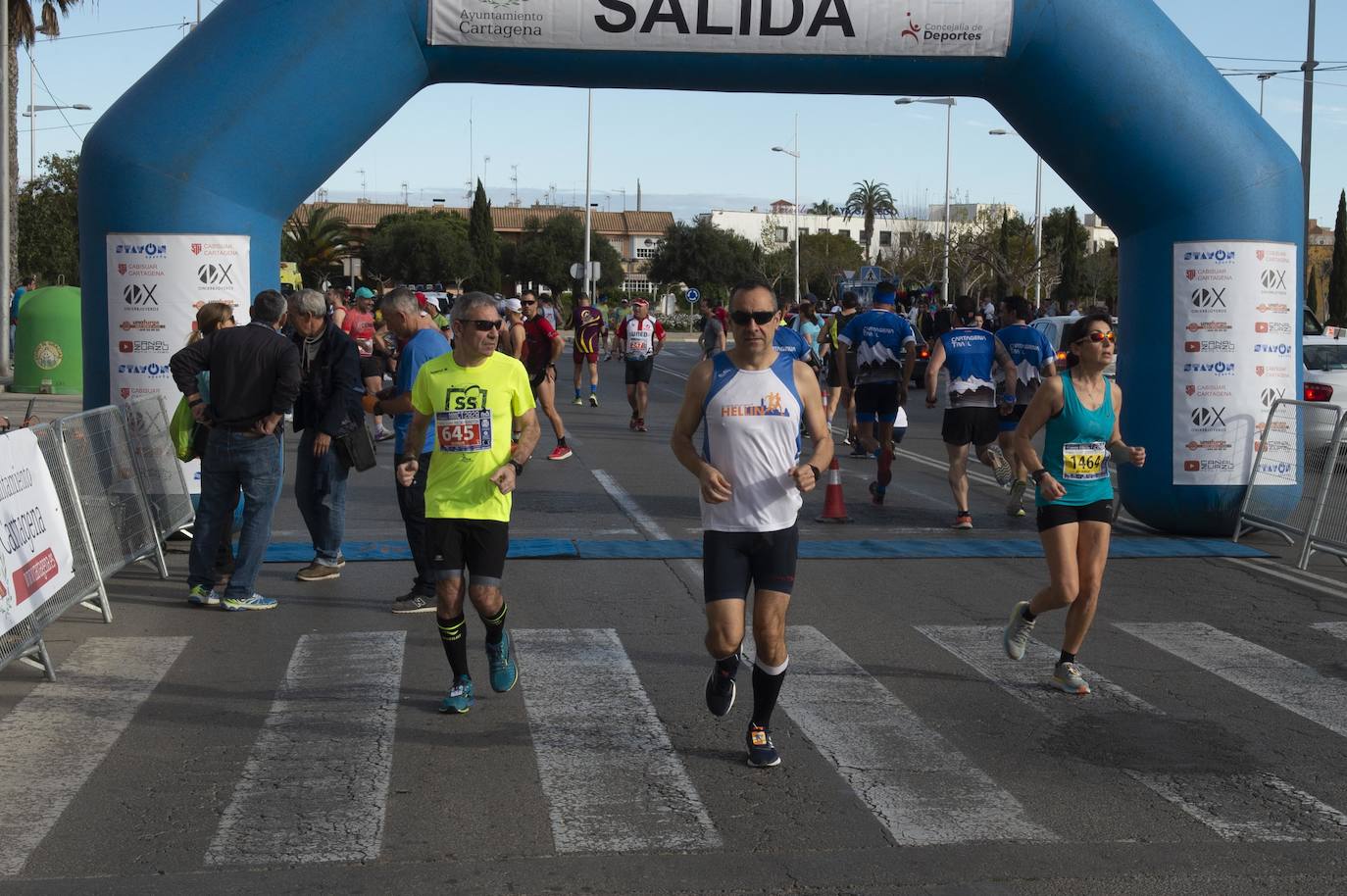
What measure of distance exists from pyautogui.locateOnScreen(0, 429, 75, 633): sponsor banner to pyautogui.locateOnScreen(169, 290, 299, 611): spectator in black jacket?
0.94m

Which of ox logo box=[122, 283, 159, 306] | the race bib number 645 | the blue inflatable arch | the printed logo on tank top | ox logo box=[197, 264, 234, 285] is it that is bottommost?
the race bib number 645

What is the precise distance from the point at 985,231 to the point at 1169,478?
199ft

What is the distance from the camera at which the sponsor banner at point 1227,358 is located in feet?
38.0

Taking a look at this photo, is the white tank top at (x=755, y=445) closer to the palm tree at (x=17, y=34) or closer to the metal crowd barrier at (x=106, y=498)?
the metal crowd barrier at (x=106, y=498)

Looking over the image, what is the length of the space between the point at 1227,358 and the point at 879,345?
10.5ft

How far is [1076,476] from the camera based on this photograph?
7066 mm

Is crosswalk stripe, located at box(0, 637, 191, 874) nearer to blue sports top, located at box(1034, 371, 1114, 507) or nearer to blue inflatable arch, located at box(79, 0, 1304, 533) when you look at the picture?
blue inflatable arch, located at box(79, 0, 1304, 533)

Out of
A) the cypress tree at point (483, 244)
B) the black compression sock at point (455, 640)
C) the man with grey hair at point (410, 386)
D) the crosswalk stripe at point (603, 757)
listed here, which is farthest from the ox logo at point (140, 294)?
the cypress tree at point (483, 244)

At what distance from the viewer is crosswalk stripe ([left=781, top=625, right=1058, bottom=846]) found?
5133 mm

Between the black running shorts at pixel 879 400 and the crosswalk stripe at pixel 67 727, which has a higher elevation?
the black running shorts at pixel 879 400

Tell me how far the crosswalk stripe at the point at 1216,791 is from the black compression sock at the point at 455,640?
2507mm

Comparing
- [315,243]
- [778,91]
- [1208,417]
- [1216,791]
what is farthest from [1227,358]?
[315,243]

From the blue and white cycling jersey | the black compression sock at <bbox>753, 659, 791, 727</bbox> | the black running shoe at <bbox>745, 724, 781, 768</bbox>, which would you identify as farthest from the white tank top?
the blue and white cycling jersey

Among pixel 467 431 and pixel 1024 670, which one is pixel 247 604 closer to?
pixel 467 431
